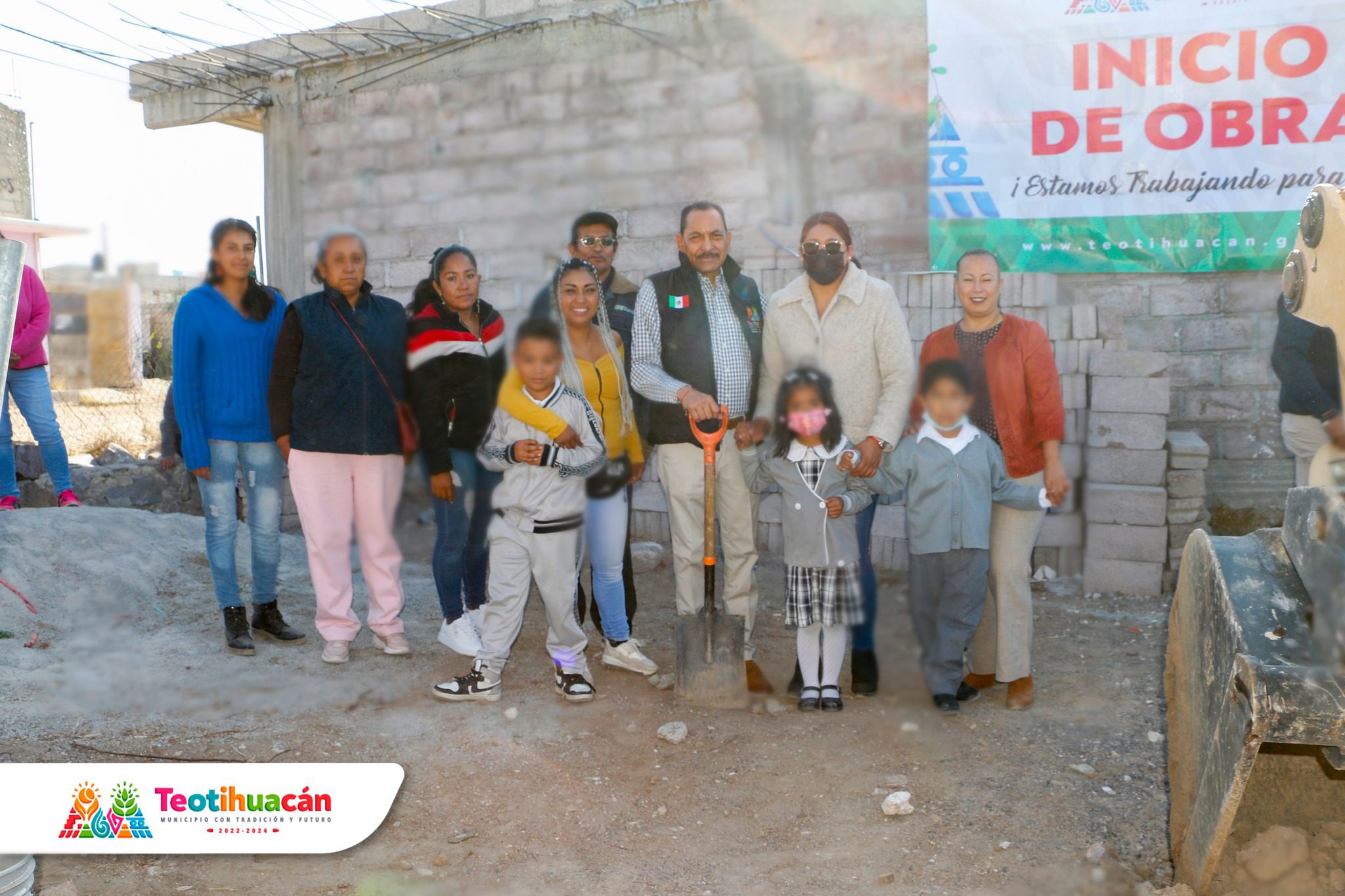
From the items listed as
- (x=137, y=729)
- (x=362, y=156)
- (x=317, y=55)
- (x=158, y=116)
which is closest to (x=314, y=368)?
(x=137, y=729)

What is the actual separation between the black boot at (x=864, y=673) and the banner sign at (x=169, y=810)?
6.03ft

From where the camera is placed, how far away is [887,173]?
235 inches

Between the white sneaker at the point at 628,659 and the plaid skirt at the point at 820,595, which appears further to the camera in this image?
the white sneaker at the point at 628,659

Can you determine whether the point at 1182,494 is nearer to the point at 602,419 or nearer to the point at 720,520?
the point at 720,520

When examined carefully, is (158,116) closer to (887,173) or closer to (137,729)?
(887,173)

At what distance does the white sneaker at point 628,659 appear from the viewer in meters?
3.97

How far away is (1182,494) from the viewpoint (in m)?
5.07

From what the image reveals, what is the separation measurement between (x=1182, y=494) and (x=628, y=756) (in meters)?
3.26

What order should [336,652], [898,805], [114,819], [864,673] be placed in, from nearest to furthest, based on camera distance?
[114,819] < [898,805] < [864,673] < [336,652]

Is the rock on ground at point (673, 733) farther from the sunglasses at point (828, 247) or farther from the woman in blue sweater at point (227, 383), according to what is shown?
the woman in blue sweater at point (227, 383)

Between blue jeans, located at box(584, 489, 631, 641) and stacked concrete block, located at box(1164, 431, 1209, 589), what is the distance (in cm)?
285

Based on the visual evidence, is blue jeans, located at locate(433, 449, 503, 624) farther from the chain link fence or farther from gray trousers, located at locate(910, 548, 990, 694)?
the chain link fence

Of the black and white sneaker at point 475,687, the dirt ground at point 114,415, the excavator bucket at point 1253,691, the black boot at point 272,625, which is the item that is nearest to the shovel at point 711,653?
the black and white sneaker at point 475,687

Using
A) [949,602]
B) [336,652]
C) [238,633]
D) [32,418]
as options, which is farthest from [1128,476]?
[32,418]
